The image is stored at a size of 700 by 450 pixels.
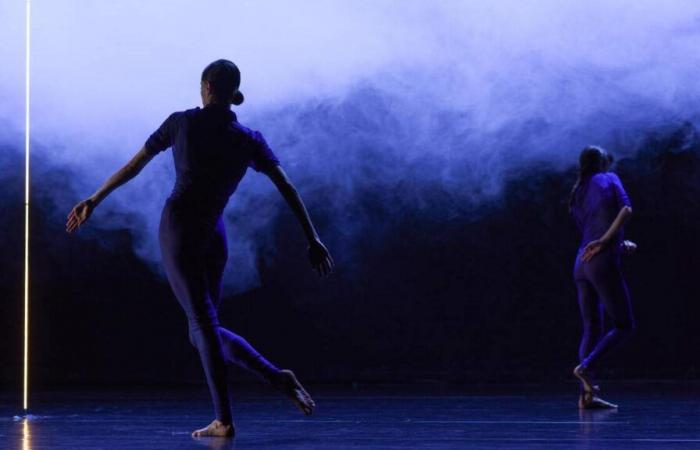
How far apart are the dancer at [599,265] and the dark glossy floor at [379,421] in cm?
22

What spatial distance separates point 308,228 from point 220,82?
1.55ft

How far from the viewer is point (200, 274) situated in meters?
3.12

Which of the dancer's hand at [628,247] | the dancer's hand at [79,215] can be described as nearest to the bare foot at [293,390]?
the dancer's hand at [79,215]

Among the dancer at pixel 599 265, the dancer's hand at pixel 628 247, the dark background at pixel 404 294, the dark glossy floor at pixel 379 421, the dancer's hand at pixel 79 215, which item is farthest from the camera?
the dark background at pixel 404 294

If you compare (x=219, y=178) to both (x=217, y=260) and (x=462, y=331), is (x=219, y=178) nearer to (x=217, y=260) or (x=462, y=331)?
(x=217, y=260)

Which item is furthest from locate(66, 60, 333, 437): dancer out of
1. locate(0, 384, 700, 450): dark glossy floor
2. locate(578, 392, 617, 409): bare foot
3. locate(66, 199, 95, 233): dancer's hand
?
locate(578, 392, 617, 409): bare foot

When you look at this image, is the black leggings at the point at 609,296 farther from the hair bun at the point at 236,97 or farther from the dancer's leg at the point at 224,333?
the hair bun at the point at 236,97

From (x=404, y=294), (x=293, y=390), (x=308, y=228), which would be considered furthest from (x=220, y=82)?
(x=404, y=294)

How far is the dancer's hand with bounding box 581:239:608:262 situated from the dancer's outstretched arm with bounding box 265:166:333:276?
1.61 m

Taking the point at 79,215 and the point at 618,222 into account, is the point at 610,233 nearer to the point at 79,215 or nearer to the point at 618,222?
the point at 618,222

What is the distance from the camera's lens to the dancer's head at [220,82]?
10.5 ft

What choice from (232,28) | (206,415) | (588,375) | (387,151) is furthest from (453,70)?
(206,415)

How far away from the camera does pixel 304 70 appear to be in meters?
6.16

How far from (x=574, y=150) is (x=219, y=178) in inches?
136
